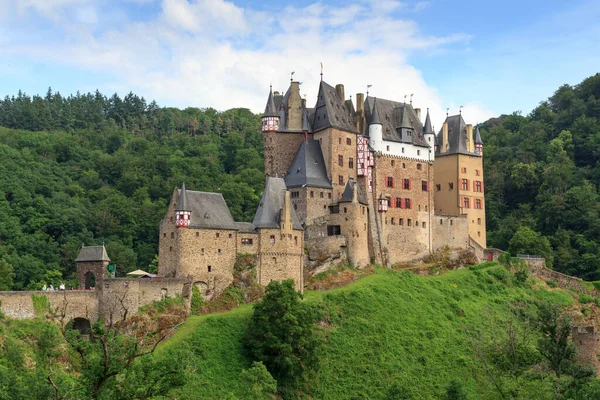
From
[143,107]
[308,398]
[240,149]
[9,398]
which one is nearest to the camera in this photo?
[9,398]

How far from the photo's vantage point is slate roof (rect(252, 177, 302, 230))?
59000mm

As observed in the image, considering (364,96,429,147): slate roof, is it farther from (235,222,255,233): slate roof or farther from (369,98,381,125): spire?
(235,222,255,233): slate roof

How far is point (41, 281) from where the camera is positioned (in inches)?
2940

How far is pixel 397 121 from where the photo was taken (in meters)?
72.4

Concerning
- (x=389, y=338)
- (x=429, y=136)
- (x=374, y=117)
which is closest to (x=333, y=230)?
(x=389, y=338)

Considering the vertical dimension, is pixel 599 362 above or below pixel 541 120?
below

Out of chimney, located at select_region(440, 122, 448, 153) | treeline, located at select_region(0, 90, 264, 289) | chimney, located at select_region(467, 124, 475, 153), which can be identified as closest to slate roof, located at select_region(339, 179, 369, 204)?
chimney, located at select_region(440, 122, 448, 153)

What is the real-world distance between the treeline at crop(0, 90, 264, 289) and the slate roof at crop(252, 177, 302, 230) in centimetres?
2059

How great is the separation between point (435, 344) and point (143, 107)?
8002 centimetres

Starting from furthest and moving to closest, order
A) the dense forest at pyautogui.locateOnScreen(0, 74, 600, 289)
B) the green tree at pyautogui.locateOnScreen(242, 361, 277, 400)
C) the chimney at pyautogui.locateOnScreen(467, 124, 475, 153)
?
the dense forest at pyautogui.locateOnScreen(0, 74, 600, 289) < the chimney at pyautogui.locateOnScreen(467, 124, 475, 153) < the green tree at pyautogui.locateOnScreen(242, 361, 277, 400)

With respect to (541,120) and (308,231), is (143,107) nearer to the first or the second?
(541,120)

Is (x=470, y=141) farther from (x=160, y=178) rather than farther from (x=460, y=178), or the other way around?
(x=160, y=178)

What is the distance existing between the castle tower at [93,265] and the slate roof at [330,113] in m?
20.7

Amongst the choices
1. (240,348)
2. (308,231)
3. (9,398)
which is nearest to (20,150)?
(308,231)
